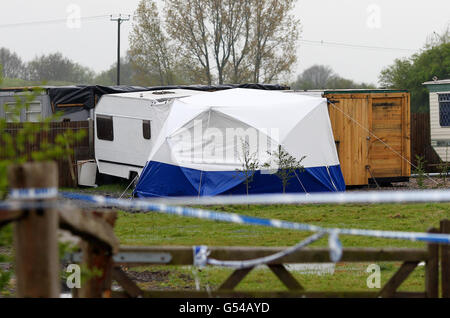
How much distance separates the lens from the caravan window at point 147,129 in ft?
62.0

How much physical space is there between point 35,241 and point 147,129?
15.9 m

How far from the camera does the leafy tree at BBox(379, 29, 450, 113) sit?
4366 centimetres

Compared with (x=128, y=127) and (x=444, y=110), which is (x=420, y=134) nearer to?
(x=444, y=110)

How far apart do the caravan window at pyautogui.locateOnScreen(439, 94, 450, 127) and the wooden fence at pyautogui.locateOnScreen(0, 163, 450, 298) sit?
20256 millimetres

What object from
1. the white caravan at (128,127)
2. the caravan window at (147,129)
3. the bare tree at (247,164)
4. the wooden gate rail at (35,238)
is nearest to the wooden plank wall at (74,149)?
the white caravan at (128,127)

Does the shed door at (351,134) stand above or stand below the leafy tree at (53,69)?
below

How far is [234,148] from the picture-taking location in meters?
16.6

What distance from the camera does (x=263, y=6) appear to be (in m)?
44.2

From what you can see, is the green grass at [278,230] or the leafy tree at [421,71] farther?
the leafy tree at [421,71]

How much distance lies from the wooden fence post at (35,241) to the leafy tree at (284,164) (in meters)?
12.8

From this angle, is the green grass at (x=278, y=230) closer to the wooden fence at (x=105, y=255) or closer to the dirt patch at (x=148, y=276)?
the dirt patch at (x=148, y=276)

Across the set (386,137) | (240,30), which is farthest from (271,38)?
(386,137)

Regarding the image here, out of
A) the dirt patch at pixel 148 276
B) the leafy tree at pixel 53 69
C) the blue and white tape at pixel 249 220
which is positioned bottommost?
the dirt patch at pixel 148 276
